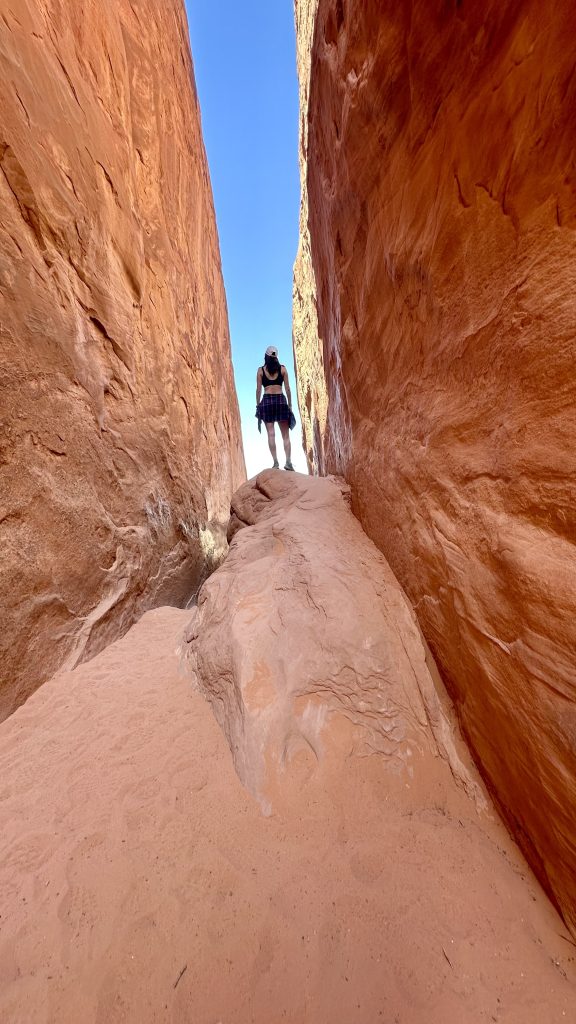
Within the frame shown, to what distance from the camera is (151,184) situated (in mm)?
3568

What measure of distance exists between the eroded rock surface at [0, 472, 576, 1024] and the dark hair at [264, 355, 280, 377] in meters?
5.34

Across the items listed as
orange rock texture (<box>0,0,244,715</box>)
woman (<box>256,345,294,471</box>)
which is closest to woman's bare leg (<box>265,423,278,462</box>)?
woman (<box>256,345,294,471</box>)

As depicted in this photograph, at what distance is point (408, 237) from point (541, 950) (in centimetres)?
305

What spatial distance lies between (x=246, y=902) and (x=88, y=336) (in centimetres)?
336

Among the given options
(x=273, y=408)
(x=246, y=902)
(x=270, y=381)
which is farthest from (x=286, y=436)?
(x=246, y=902)

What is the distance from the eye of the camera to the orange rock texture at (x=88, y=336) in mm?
1887

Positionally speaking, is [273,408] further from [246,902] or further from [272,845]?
[246,902]

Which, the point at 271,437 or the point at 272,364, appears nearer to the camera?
the point at 272,364

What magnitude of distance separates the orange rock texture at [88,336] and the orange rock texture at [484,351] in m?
1.96

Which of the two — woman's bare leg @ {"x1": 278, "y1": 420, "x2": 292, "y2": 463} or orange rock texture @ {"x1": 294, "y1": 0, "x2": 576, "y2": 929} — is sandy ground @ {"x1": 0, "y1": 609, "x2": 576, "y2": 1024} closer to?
orange rock texture @ {"x1": 294, "y1": 0, "x2": 576, "y2": 929}

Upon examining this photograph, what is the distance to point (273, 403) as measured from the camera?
6516 millimetres

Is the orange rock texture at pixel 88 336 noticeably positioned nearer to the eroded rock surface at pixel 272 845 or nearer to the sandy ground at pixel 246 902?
the eroded rock surface at pixel 272 845

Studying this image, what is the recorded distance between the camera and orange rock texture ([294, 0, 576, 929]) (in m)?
1.12

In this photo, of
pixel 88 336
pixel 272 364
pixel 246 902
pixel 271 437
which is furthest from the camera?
pixel 271 437
